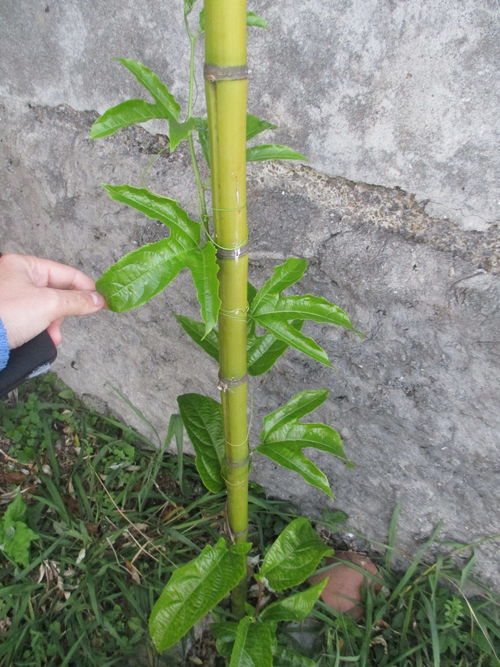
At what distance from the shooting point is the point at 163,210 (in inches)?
27.9

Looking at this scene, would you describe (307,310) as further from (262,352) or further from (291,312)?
(262,352)

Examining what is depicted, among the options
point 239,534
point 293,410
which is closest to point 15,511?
point 239,534

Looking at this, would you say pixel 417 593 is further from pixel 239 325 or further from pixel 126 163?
pixel 126 163

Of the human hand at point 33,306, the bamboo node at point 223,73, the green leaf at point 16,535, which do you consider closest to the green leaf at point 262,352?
the human hand at point 33,306

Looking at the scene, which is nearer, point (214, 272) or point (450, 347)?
point (214, 272)

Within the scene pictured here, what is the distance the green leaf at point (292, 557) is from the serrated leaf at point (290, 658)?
208 millimetres

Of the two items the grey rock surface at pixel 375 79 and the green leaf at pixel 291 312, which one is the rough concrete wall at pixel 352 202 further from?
the green leaf at pixel 291 312

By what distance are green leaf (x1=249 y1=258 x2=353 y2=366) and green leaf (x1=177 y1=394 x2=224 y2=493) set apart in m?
0.36

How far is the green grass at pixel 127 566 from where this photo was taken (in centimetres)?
134

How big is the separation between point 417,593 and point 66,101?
146 cm

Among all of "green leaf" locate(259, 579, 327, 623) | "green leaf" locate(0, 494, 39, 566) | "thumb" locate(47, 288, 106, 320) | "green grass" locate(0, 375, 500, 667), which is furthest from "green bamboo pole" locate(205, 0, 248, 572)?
"green leaf" locate(0, 494, 39, 566)

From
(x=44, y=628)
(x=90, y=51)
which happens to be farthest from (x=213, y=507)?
(x=90, y=51)

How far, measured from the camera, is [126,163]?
1.29m

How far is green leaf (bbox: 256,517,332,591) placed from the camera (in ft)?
3.59
